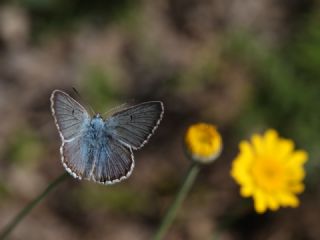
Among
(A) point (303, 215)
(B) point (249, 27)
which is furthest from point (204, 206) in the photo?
(B) point (249, 27)

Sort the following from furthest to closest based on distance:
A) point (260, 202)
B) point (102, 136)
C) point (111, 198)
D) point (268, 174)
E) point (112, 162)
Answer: point (111, 198) → point (268, 174) → point (260, 202) → point (102, 136) → point (112, 162)

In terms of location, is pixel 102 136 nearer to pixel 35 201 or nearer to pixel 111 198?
pixel 35 201

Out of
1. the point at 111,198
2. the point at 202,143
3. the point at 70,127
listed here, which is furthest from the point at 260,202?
the point at 111,198

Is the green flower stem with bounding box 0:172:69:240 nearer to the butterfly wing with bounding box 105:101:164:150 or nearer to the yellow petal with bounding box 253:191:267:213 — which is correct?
the butterfly wing with bounding box 105:101:164:150

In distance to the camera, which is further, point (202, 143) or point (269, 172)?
point (269, 172)

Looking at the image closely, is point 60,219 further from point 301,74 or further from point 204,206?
point 301,74

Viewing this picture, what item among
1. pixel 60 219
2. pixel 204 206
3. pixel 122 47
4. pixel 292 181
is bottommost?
pixel 60 219

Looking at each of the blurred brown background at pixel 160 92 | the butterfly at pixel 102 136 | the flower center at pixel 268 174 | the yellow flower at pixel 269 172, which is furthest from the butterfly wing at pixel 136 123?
the blurred brown background at pixel 160 92

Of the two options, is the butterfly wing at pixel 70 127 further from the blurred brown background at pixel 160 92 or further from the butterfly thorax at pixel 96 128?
the blurred brown background at pixel 160 92
